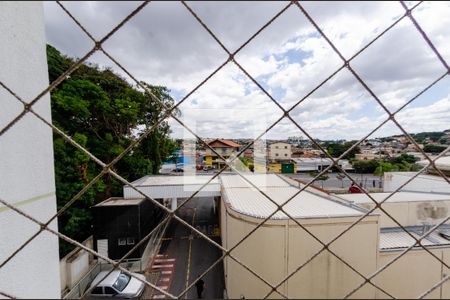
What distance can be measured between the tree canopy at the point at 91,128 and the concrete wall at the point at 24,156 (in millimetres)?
2801

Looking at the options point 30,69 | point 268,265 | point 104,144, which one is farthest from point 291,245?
point 104,144

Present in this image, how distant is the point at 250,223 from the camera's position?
2.72 metres

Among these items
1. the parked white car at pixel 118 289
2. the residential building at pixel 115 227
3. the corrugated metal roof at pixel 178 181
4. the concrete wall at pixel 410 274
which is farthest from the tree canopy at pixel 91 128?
the concrete wall at pixel 410 274

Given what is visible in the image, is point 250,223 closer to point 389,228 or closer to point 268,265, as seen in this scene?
point 268,265

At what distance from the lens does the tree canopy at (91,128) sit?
12.5ft

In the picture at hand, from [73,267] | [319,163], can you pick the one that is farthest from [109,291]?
[319,163]

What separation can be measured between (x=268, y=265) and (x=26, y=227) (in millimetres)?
2151

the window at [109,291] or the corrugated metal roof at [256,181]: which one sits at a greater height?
the corrugated metal roof at [256,181]

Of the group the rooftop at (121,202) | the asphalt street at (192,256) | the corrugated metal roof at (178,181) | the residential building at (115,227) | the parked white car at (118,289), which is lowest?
the asphalt street at (192,256)

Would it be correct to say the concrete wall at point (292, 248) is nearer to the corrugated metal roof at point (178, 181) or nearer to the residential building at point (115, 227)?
the residential building at point (115, 227)

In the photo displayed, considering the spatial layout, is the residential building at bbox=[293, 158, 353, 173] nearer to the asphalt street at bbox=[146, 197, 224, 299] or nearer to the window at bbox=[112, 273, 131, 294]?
the asphalt street at bbox=[146, 197, 224, 299]

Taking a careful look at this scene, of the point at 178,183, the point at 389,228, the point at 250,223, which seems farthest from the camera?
the point at 178,183

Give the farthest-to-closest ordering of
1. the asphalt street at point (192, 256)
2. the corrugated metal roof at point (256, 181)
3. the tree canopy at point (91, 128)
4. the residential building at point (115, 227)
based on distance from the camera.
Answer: the corrugated metal roof at point (256, 181) < the residential building at point (115, 227) < the asphalt street at point (192, 256) < the tree canopy at point (91, 128)

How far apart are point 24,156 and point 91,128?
487 centimetres
